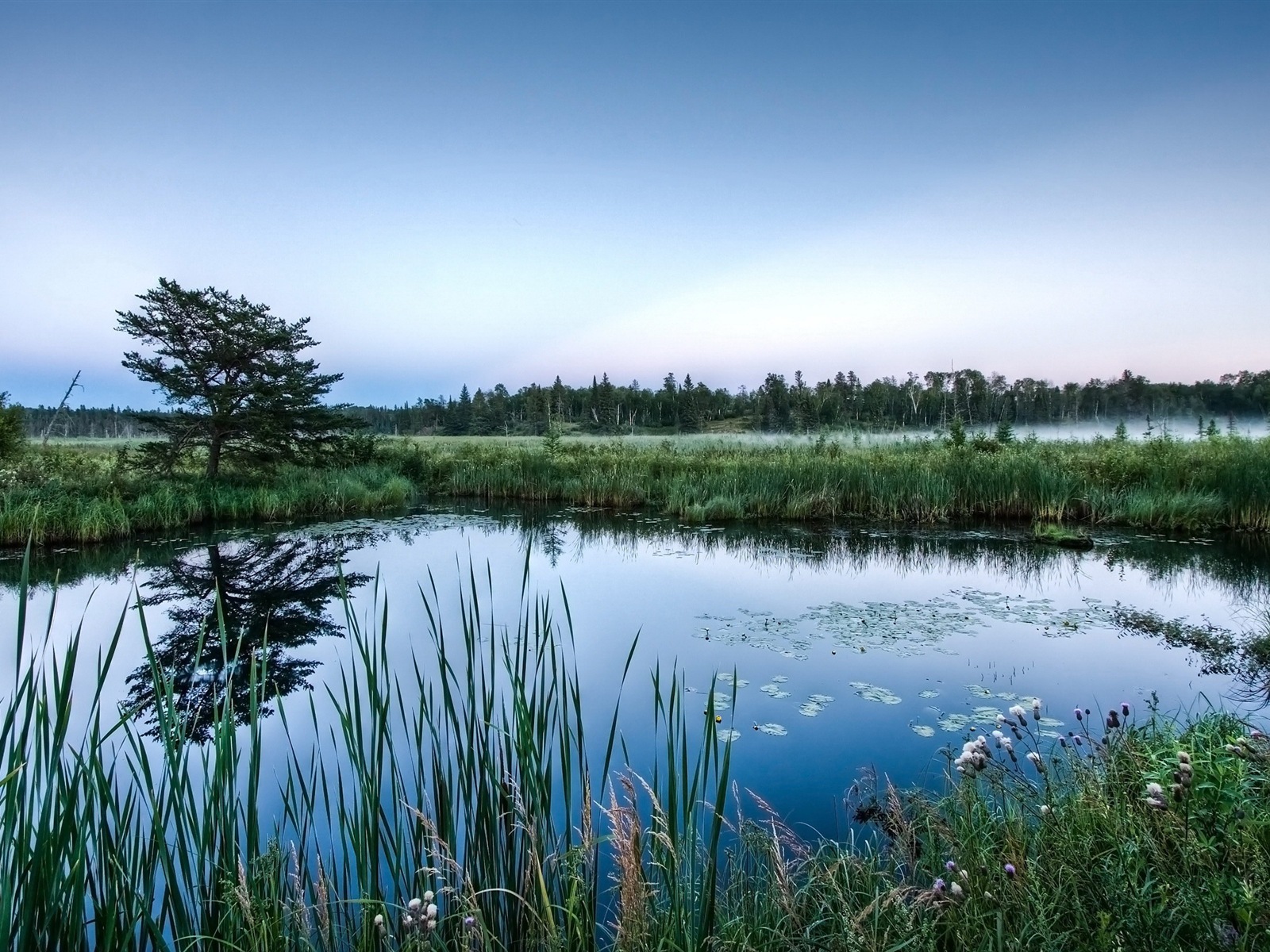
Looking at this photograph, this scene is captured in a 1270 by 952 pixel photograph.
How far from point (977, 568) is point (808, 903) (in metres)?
8.70

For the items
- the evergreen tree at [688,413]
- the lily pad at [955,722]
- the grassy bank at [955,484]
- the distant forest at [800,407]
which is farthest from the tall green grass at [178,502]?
the evergreen tree at [688,413]

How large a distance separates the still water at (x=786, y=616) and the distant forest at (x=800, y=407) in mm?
25897

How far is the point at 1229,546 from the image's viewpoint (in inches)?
434

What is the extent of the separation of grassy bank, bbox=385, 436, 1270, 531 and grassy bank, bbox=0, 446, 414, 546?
427 centimetres

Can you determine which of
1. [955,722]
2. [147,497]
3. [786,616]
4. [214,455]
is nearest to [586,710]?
[955,722]

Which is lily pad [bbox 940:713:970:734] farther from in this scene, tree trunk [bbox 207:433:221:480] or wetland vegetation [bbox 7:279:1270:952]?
tree trunk [bbox 207:433:221:480]

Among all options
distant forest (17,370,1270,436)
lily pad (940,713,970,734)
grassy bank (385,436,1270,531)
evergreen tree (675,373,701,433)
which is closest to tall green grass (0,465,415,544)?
grassy bank (385,436,1270,531)

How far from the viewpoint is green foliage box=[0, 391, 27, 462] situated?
609 inches

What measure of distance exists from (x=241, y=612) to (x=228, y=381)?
9.76 m

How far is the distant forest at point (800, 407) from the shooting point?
44438 mm

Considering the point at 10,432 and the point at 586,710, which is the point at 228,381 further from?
the point at 586,710

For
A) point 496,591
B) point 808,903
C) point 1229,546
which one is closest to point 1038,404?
point 1229,546

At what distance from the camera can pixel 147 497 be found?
13234 mm

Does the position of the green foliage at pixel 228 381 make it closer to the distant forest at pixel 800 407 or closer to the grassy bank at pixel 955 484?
the grassy bank at pixel 955 484
